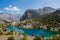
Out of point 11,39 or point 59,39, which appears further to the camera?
point 59,39

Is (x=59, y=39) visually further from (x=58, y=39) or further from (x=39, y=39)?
(x=39, y=39)

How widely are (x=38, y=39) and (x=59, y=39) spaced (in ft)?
10.9

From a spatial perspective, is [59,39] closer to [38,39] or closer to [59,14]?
[38,39]

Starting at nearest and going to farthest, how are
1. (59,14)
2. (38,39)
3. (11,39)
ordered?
(11,39) → (38,39) → (59,14)

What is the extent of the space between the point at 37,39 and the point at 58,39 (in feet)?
10.9

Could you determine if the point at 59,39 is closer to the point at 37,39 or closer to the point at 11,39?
the point at 37,39

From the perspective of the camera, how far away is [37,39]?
21453 mm

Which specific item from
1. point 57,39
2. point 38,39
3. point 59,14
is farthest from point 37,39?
point 59,14

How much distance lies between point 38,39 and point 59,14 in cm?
17664

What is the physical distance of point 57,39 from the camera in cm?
2203

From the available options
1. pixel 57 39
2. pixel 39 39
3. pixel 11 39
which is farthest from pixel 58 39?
pixel 11 39

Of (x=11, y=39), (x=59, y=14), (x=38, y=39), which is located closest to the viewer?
(x=11, y=39)

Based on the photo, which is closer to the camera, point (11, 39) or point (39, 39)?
point (11, 39)

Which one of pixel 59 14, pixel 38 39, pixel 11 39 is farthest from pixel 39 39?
pixel 59 14
